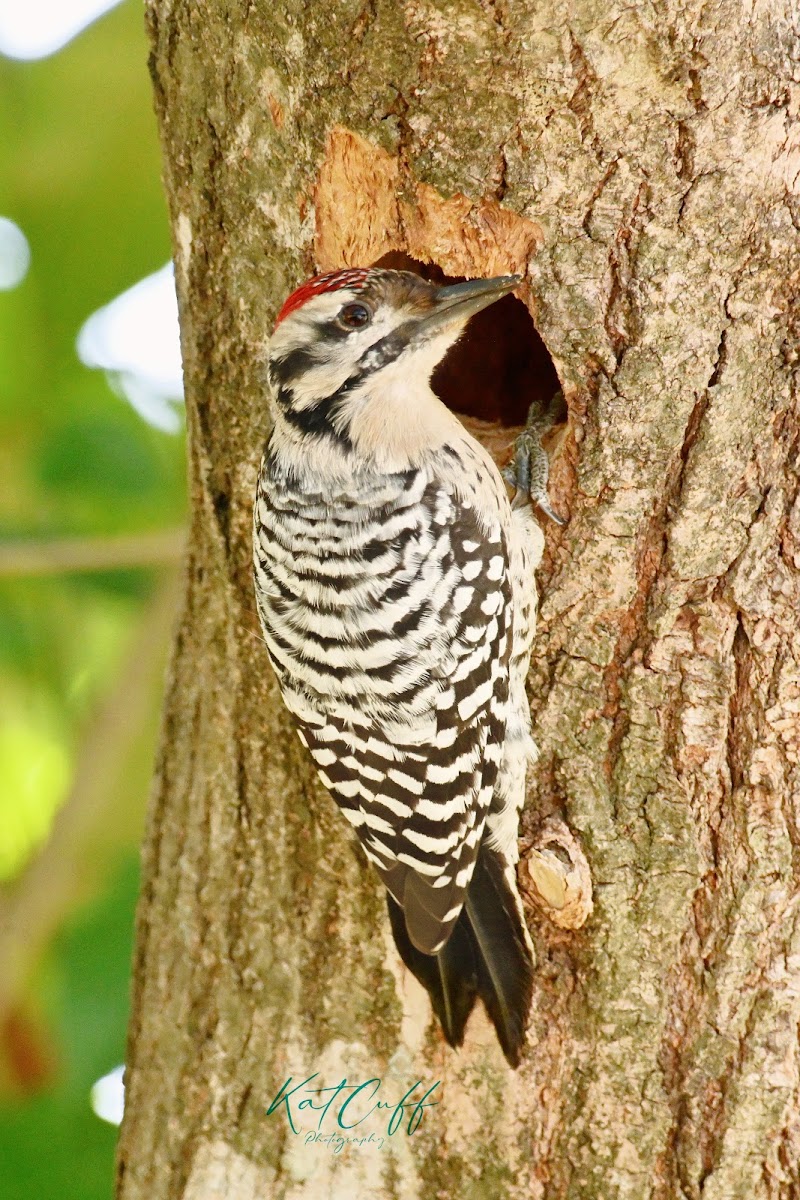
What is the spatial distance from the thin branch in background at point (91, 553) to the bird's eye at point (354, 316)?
1.23 m

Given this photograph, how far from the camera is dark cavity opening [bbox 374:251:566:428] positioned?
3.40m

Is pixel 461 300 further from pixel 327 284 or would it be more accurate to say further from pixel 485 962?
pixel 485 962

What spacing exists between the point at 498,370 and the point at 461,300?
999mm

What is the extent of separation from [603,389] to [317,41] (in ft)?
2.96

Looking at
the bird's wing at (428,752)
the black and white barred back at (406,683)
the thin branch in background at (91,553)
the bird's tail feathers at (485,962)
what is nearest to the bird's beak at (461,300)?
the black and white barred back at (406,683)

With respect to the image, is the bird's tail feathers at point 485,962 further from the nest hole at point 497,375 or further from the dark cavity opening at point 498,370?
the dark cavity opening at point 498,370

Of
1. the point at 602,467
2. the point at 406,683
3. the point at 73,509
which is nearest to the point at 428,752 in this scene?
the point at 406,683

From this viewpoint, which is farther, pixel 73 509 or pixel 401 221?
pixel 73 509

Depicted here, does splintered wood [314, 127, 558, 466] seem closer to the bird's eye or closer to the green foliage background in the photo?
the bird's eye

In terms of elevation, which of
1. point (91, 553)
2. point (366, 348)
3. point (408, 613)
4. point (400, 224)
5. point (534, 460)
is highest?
point (400, 224)

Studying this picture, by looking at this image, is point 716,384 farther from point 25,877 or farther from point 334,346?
point 25,877

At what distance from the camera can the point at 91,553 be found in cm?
385

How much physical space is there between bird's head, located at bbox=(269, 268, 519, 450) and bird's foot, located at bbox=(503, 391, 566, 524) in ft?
0.78

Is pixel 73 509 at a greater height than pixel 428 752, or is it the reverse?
pixel 73 509
